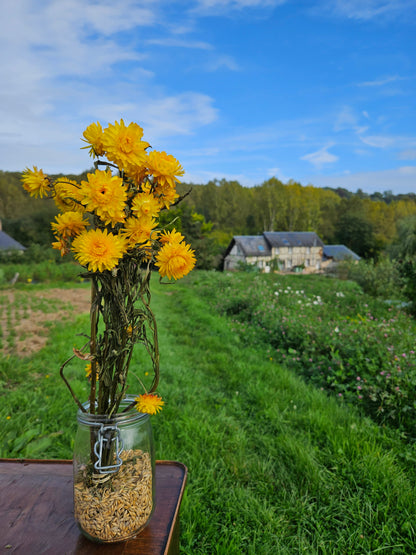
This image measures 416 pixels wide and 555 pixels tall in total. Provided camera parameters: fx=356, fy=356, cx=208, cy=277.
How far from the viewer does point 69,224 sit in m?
0.93

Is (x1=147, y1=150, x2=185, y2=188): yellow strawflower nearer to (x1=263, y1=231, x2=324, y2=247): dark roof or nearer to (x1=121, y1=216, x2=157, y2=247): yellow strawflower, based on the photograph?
(x1=121, y1=216, x2=157, y2=247): yellow strawflower

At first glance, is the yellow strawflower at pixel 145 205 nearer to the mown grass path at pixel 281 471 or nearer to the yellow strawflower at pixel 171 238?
the yellow strawflower at pixel 171 238

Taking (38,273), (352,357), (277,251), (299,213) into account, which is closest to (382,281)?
(352,357)

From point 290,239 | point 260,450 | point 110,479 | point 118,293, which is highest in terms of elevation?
point 118,293

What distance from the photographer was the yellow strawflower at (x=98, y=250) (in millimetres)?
850

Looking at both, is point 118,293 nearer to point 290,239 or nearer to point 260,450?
point 260,450

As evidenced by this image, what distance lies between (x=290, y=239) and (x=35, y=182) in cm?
3189

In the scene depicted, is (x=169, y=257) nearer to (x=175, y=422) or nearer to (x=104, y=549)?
(x=104, y=549)

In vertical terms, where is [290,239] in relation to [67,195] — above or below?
below

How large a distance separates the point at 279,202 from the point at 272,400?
4275 cm

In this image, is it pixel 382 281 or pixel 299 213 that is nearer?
pixel 382 281

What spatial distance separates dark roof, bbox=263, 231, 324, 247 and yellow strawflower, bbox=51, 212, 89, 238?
99.5 ft

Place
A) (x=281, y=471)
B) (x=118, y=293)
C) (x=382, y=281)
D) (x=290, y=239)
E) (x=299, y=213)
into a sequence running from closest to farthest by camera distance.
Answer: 1. (x=118, y=293)
2. (x=281, y=471)
3. (x=382, y=281)
4. (x=290, y=239)
5. (x=299, y=213)

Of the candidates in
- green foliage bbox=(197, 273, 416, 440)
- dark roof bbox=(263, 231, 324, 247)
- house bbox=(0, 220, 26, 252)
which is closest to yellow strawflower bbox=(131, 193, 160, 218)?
green foliage bbox=(197, 273, 416, 440)
